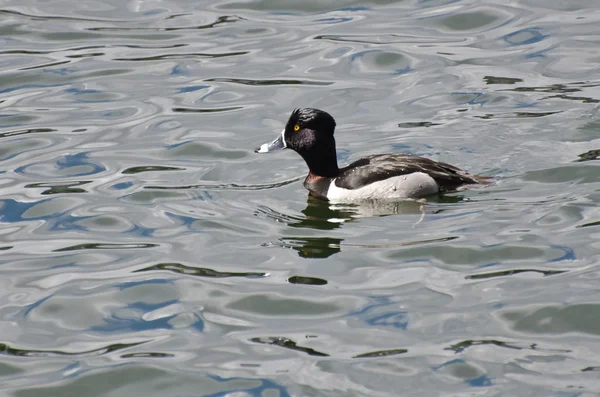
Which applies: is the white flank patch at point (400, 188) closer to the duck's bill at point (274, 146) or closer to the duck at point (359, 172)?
the duck at point (359, 172)

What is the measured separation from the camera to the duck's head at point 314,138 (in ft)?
38.3

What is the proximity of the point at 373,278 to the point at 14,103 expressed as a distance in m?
7.48

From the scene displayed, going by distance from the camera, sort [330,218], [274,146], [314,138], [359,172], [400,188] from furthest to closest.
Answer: [274,146] → [314,138] → [359,172] → [400,188] → [330,218]

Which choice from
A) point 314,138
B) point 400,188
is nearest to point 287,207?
point 314,138

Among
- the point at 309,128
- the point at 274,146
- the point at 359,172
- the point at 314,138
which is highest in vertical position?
the point at 309,128

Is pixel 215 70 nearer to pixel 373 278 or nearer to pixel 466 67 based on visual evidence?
pixel 466 67

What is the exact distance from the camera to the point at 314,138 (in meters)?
11.7

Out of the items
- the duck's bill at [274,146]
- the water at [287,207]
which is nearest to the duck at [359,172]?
the duck's bill at [274,146]

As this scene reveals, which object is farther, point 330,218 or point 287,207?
point 287,207

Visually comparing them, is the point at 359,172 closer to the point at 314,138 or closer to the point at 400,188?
the point at 400,188

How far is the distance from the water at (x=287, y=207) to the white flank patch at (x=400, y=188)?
0.53ft

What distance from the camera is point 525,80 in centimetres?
1480

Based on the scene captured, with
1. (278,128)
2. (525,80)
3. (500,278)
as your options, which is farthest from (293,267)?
(525,80)

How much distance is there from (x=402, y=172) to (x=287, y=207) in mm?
1189
